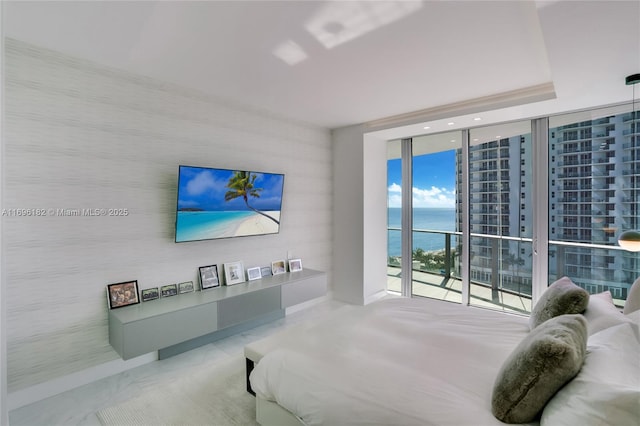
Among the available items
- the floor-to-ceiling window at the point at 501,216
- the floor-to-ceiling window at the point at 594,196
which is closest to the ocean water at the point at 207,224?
the floor-to-ceiling window at the point at 501,216

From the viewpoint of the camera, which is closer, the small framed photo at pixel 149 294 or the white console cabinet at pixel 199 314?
the white console cabinet at pixel 199 314

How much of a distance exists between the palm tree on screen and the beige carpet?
1.83m

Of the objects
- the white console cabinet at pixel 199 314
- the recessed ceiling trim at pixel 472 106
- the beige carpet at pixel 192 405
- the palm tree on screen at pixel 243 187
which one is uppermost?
the recessed ceiling trim at pixel 472 106

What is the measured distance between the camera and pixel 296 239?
446 cm

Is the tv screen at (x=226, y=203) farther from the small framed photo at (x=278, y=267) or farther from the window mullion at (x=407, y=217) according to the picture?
the window mullion at (x=407, y=217)

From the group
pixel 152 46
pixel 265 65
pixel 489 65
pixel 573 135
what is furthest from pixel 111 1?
pixel 573 135

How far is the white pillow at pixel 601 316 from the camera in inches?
67.6

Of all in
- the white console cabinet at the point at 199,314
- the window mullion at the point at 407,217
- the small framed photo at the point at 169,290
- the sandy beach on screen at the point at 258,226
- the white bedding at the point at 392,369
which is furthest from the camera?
the window mullion at the point at 407,217

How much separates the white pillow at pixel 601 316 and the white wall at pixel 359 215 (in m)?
2.87

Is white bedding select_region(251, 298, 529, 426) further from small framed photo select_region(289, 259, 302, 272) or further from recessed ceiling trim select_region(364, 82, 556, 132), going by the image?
recessed ceiling trim select_region(364, 82, 556, 132)

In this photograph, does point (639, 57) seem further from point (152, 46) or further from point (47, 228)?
→ point (47, 228)

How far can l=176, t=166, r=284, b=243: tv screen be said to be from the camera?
3123 millimetres

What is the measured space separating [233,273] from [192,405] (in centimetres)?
156

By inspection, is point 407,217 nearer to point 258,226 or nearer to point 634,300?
point 258,226
